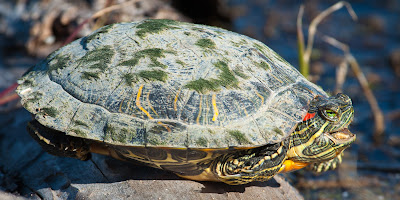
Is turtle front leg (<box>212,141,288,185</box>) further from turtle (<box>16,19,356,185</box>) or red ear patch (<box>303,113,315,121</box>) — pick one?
red ear patch (<box>303,113,315,121</box>)

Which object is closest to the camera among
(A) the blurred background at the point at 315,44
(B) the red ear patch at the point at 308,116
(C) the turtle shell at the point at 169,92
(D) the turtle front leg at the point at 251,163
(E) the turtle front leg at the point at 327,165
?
Result: (C) the turtle shell at the point at 169,92

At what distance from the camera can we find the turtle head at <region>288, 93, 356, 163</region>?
114 inches

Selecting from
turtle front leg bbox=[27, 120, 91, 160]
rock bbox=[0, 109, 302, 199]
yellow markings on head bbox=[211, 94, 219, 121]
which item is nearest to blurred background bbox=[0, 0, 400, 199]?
rock bbox=[0, 109, 302, 199]

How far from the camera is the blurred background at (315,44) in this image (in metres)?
4.66

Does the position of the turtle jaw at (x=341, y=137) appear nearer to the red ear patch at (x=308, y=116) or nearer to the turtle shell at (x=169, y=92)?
the red ear patch at (x=308, y=116)

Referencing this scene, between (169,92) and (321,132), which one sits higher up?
(169,92)

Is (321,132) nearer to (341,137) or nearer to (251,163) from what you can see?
(341,137)

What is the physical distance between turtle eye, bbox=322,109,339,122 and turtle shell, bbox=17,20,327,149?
19 centimetres

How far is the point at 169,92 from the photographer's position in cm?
276

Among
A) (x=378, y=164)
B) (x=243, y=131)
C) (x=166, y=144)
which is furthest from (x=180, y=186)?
(x=378, y=164)

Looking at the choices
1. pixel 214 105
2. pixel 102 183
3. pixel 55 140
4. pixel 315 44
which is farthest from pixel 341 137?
pixel 315 44

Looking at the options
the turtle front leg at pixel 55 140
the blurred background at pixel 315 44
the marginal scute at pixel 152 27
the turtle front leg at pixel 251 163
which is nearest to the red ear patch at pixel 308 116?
the turtle front leg at pixel 251 163

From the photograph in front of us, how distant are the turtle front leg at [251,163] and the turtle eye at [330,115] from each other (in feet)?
1.23

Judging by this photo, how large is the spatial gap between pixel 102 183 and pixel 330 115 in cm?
191
